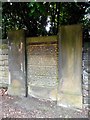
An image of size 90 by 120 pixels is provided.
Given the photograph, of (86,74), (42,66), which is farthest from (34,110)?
(86,74)

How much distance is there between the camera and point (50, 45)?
160 inches

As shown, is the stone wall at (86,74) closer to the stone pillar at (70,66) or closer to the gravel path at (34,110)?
the stone pillar at (70,66)

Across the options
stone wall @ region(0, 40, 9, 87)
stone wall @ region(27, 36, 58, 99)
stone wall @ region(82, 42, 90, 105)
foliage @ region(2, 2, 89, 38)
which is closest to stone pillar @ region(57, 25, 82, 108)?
stone wall @ region(82, 42, 90, 105)

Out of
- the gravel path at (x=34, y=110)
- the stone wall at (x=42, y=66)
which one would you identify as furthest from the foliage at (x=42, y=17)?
the gravel path at (x=34, y=110)

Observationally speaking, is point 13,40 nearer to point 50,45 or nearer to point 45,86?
point 50,45

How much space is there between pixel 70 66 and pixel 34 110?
3.04ft

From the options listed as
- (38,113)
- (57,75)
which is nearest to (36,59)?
(57,75)

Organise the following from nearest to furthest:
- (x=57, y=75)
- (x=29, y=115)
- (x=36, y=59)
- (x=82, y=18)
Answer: (x=29, y=115) → (x=57, y=75) → (x=36, y=59) → (x=82, y=18)

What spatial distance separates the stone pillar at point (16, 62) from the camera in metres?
4.42

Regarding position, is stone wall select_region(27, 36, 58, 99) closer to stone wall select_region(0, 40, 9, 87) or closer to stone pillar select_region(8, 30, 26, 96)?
stone pillar select_region(8, 30, 26, 96)

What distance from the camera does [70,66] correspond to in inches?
147

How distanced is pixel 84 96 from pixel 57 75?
24.3 inches

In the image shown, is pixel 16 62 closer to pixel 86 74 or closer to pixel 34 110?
pixel 34 110

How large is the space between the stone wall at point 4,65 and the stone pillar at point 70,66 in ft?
4.55
